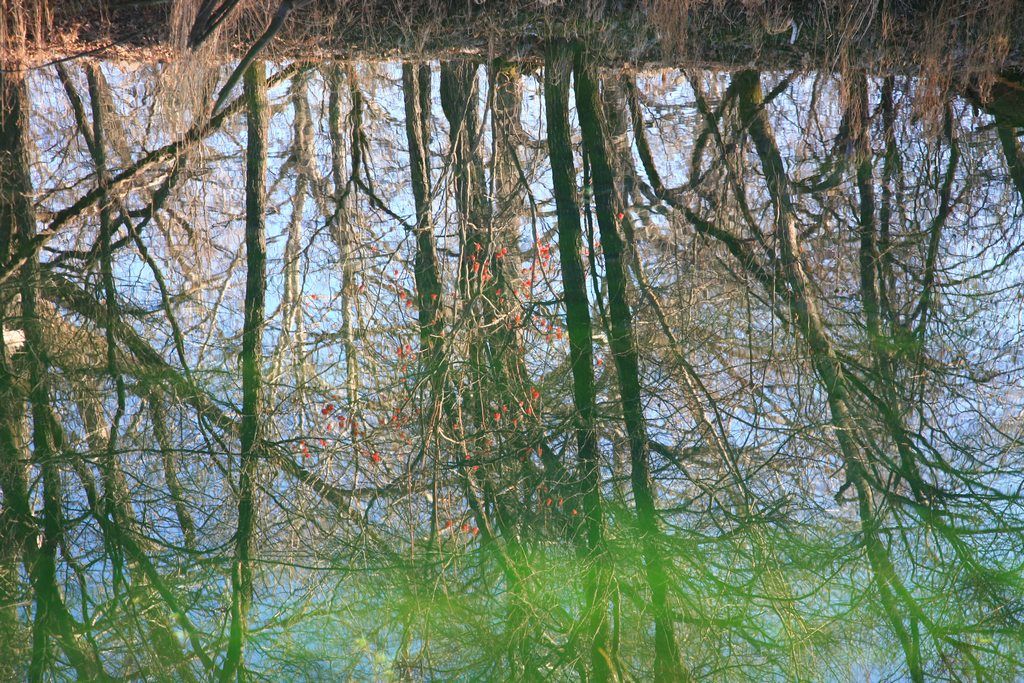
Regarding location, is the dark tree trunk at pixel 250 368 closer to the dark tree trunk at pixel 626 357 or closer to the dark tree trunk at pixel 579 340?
the dark tree trunk at pixel 579 340

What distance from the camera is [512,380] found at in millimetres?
2566

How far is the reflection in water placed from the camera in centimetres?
189

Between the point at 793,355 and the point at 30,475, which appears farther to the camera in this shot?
the point at 793,355

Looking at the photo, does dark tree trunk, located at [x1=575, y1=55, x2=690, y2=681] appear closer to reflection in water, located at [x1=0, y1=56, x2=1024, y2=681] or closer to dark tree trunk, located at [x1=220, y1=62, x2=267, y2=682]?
reflection in water, located at [x1=0, y1=56, x2=1024, y2=681]

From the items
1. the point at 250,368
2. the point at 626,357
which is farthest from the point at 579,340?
the point at 250,368

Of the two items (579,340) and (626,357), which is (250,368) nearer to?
(579,340)

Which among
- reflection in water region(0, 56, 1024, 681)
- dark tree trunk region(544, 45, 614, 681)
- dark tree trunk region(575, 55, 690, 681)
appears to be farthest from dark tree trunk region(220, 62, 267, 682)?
dark tree trunk region(575, 55, 690, 681)

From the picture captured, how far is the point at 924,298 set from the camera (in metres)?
2.97

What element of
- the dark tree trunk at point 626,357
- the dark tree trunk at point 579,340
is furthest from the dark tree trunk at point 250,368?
the dark tree trunk at point 626,357

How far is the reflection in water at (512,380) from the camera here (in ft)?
6.21

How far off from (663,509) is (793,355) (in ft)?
2.63

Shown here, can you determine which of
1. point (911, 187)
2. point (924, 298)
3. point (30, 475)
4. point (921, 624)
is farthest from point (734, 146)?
point (30, 475)

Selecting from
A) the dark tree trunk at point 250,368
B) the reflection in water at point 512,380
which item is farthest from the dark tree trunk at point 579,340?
the dark tree trunk at point 250,368

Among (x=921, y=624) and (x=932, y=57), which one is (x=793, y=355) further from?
(x=932, y=57)
